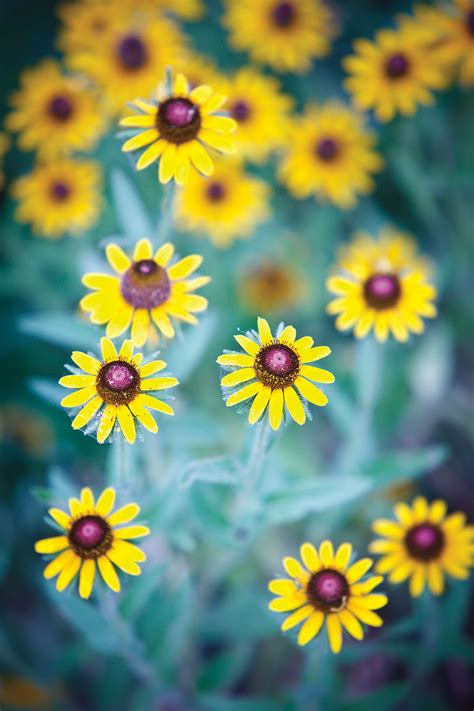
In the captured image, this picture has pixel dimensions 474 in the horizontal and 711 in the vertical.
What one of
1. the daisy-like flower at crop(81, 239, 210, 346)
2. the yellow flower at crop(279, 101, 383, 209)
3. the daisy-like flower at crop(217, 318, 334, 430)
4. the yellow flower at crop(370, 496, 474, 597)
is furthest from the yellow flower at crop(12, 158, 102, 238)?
the yellow flower at crop(370, 496, 474, 597)

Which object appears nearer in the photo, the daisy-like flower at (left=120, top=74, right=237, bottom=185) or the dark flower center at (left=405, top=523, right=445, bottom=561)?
the daisy-like flower at (left=120, top=74, right=237, bottom=185)

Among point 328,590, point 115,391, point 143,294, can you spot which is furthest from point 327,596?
point 143,294

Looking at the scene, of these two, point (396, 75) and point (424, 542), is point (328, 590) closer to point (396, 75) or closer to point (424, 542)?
point (424, 542)

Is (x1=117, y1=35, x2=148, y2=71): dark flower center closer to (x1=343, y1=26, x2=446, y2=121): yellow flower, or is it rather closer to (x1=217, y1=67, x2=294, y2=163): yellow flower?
(x1=217, y1=67, x2=294, y2=163): yellow flower

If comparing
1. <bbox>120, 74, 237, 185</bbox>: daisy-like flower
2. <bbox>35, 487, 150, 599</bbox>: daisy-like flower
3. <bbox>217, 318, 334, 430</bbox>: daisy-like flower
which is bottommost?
<bbox>35, 487, 150, 599</bbox>: daisy-like flower

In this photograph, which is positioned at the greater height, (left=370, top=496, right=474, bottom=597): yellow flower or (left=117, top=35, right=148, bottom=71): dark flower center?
(left=117, top=35, right=148, bottom=71): dark flower center

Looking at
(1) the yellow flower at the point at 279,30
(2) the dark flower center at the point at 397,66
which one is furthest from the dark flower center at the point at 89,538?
(1) the yellow flower at the point at 279,30

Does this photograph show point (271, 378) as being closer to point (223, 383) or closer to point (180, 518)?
point (223, 383)

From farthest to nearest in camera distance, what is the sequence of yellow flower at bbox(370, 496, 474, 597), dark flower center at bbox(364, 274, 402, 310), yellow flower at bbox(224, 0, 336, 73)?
yellow flower at bbox(224, 0, 336, 73)
dark flower center at bbox(364, 274, 402, 310)
yellow flower at bbox(370, 496, 474, 597)
